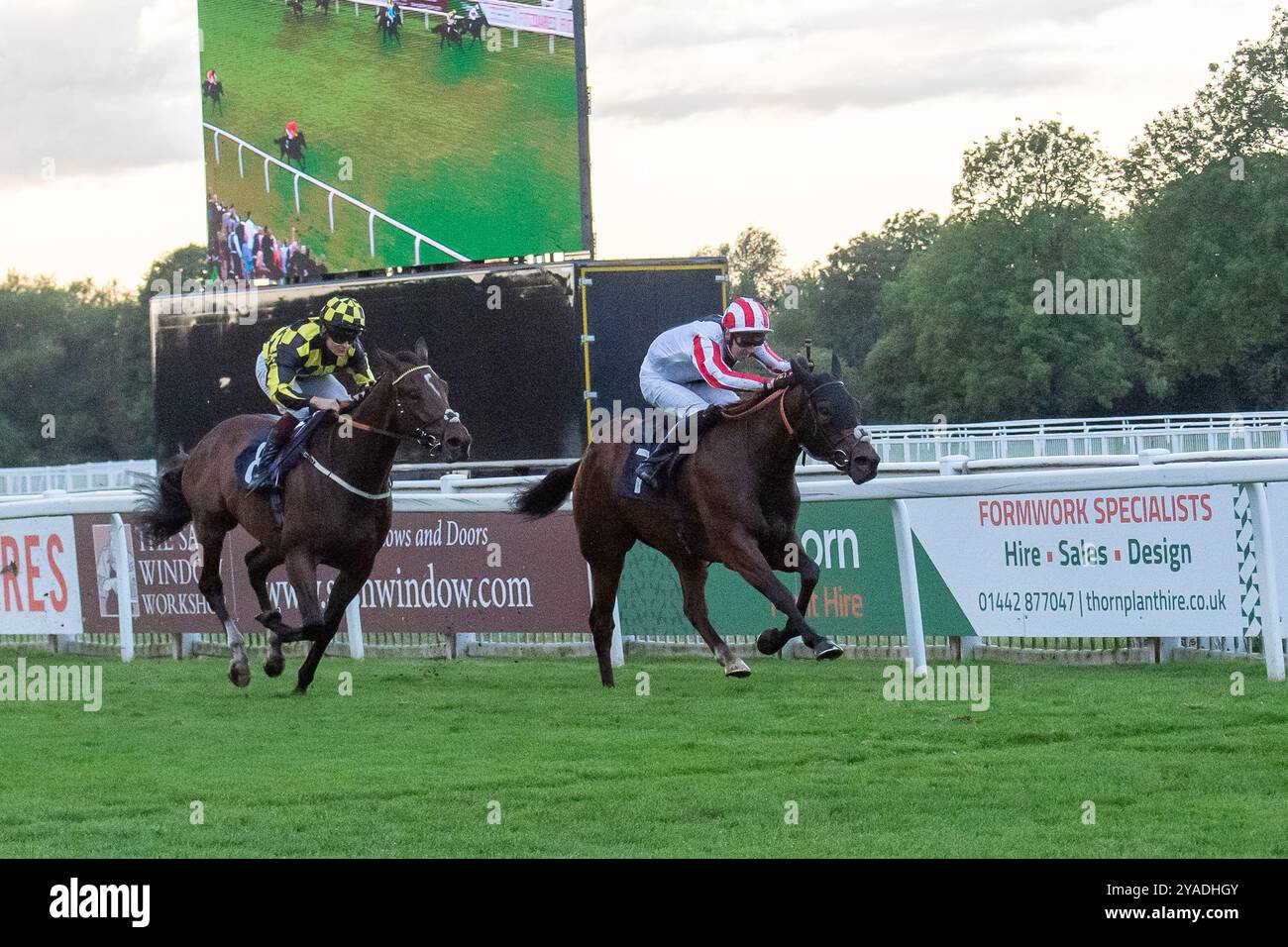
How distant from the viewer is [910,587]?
31.2 feet

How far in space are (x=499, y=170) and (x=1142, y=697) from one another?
49.0 ft

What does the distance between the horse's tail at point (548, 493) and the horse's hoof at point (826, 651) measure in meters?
2.70

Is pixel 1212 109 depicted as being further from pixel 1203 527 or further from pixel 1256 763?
pixel 1256 763

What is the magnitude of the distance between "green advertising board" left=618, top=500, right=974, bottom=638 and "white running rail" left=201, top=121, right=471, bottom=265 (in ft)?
37.6

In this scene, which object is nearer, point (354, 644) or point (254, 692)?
point (254, 692)

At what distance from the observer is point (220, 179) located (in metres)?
23.6

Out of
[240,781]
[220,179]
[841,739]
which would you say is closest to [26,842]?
[240,781]

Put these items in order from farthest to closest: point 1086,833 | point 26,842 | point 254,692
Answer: point 254,692 → point 26,842 → point 1086,833

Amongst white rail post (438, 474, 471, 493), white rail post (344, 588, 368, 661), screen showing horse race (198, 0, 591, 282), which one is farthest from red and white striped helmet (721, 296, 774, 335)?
screen showing horse race (198, 0, 591, 282)

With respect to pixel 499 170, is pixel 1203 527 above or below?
below

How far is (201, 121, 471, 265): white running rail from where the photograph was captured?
22391mm

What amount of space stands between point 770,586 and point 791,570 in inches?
26.8

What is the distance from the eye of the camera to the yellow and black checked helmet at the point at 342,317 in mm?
9875

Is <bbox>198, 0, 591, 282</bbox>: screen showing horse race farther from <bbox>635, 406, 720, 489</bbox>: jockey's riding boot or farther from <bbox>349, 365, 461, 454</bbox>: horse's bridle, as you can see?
<bbox>635, 406, 720, 489</bbox>: jockey's riding boot
